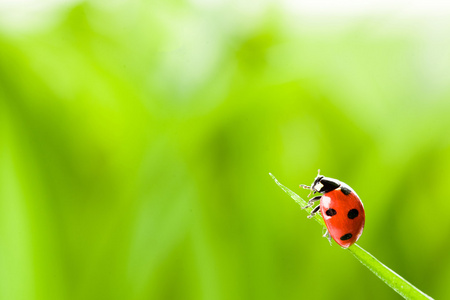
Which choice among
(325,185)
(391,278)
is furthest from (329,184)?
(391,278)

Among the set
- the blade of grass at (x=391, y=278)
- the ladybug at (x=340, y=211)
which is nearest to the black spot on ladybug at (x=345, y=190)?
the ladybug at (x=340, y=211)

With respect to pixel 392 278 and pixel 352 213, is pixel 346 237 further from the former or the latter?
pixel 392 278

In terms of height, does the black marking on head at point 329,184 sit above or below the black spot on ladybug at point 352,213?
above

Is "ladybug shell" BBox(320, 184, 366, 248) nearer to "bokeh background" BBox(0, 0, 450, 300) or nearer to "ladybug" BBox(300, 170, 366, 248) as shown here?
"ladybug" BBox(300, 170, 366, 248)

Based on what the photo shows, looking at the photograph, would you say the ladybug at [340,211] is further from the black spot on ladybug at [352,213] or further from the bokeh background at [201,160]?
the bokeh background at [201,160]

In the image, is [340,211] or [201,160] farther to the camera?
[201,160]
